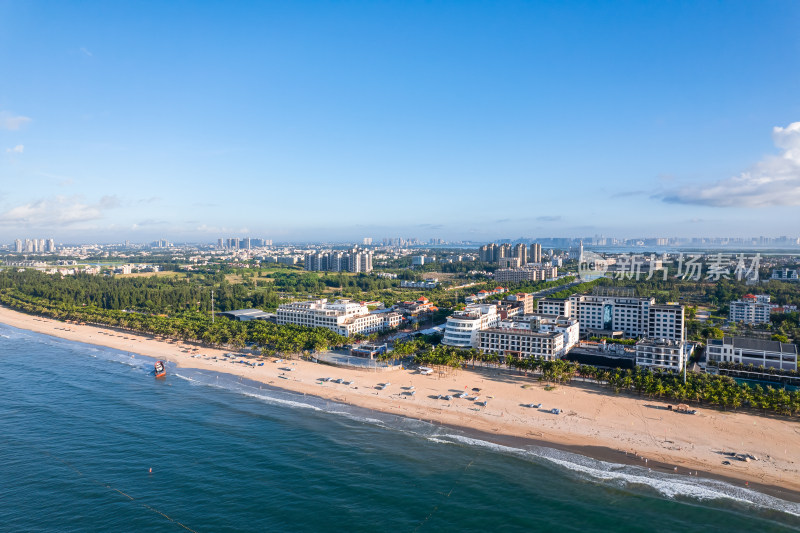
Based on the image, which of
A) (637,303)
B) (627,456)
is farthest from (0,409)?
(637,303)

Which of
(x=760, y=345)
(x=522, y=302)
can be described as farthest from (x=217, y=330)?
(x=760, y=345)

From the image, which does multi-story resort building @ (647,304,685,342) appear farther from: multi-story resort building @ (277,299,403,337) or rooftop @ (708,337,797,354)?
multi-story resort building @ (277,299,403,337)

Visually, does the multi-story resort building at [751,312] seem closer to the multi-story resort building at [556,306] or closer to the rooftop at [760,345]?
the multi-story resort building at [556,306]

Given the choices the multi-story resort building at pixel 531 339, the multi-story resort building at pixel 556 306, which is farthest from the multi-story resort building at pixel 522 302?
the multi-story resort building at pixel 531 339

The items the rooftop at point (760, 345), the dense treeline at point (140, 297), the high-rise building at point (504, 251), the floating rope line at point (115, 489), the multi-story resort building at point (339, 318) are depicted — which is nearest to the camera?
the floating rope line at point (115, 489)

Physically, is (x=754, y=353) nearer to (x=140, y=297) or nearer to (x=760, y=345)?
(x=760, y=345)

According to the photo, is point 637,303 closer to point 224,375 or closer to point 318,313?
point 318,313
